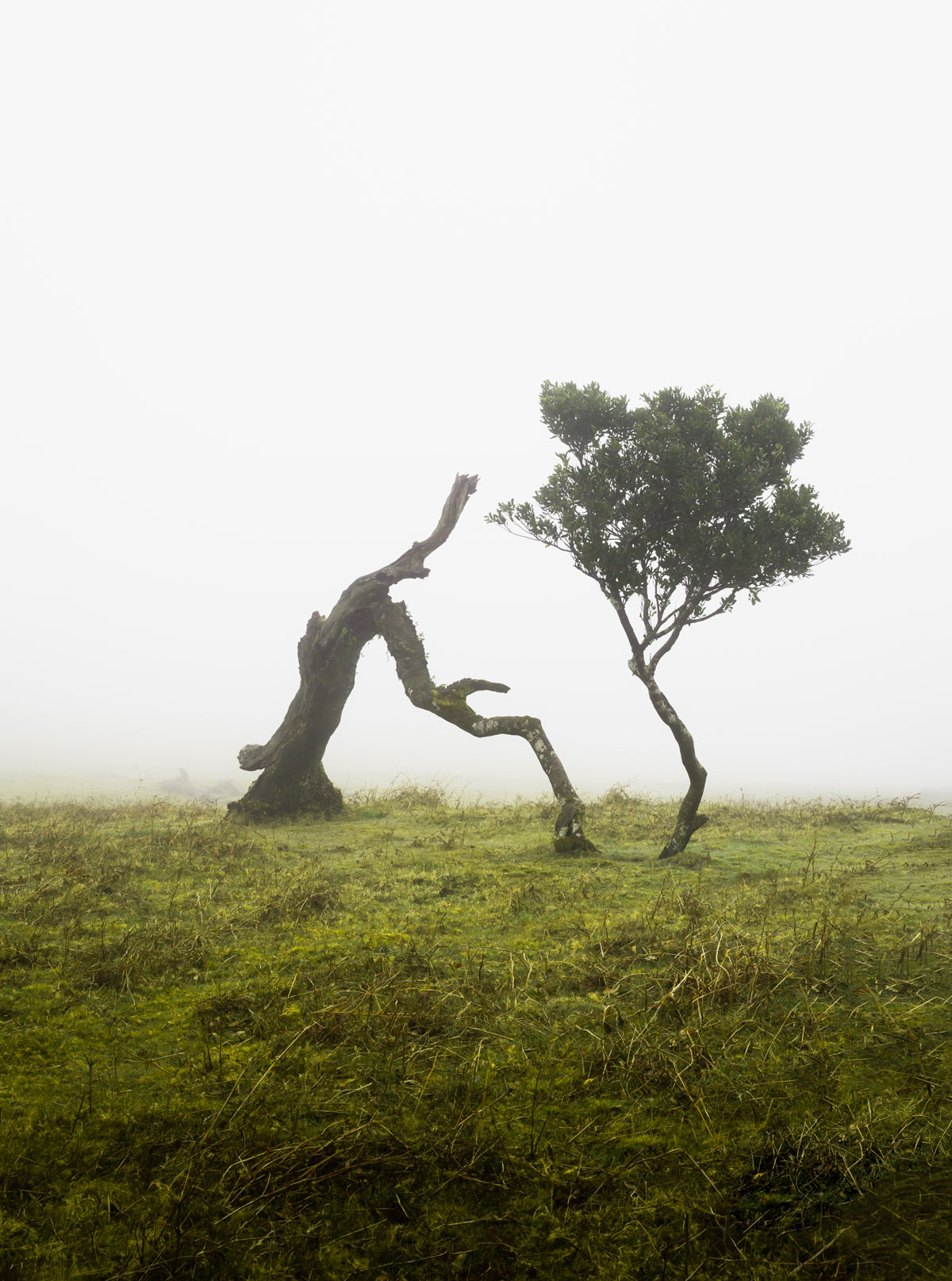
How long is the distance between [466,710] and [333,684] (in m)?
4.97

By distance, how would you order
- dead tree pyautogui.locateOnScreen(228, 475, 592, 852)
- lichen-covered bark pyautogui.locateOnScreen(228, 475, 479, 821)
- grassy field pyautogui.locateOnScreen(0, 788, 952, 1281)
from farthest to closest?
lichen-covered bark pyautogui.locateOnScreen(228, 475, 479, 821)
dead tree pyautogui.locateOnScreen(228, 475, 592, 852)
grassy field pyautogui.locateOnScreen(0, 788, 952, 1281)

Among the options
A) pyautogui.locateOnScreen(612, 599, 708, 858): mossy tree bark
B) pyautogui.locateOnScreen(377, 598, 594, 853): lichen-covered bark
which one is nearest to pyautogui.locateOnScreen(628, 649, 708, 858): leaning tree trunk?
pyautogui.locateOnScreen(612, 599, 708, 858): mossy tree bark

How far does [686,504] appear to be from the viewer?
48.5 feet

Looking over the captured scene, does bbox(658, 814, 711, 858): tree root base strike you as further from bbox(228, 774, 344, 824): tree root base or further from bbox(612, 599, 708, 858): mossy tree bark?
bbox(228, 774, 344, 824): tree root base

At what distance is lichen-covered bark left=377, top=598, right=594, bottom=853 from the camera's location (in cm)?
1345

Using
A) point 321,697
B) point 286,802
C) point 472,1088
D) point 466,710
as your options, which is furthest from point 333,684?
point 472,1088

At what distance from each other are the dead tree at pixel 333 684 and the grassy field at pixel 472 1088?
9657 millimetres

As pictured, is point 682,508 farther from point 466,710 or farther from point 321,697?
point 321,697

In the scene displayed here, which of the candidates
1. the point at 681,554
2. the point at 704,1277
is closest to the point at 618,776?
the point at 681,554

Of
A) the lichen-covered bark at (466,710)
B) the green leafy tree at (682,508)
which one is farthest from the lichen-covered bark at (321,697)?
the green leafy tree at (682,508)

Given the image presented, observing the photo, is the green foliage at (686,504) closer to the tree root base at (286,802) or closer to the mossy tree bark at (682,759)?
the mossy tree bark at (682,759)

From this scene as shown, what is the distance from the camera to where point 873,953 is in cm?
637

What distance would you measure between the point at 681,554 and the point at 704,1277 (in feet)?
44.7

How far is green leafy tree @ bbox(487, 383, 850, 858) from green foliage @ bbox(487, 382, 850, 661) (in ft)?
0.09
